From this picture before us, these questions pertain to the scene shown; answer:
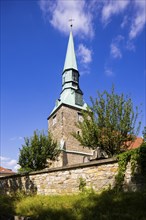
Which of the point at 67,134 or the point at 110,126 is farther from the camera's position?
the point at 67,134

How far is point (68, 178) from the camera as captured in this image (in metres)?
9.38

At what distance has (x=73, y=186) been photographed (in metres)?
9.08

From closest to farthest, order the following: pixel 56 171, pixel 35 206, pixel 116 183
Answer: pixel 35 206
pixel 116 183
pixel 56 171

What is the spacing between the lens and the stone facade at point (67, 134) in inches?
1087

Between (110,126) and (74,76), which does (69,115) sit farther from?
(110,126)

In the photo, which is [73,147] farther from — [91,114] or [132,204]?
[132,204]

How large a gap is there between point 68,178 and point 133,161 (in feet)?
10.9

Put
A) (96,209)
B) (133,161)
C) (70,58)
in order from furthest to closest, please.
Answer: (70,58) → (133,161) → (96,209)

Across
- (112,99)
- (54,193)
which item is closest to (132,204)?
(54,193)

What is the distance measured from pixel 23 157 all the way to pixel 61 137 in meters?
8.23

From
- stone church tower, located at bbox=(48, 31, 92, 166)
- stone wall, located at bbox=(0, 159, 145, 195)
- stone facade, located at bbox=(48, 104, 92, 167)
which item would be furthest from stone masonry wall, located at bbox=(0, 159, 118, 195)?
stone facade, located at bbox=(48, 104, 92, 167)

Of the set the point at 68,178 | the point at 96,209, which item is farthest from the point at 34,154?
the point at 96,209

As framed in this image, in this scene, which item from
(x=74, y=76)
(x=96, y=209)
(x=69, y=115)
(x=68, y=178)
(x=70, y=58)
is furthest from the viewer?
(x=70, y=58)

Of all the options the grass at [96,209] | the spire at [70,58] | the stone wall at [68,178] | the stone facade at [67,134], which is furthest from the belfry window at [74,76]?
the grass at [96,209]
